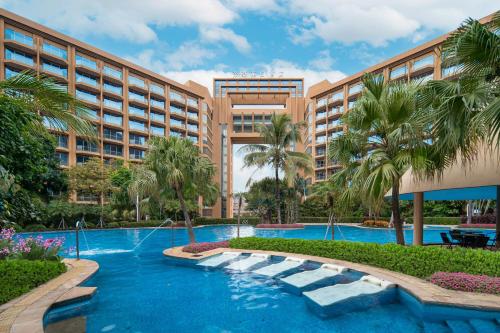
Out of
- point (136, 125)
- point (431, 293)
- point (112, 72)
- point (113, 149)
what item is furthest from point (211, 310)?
point (112, 72)

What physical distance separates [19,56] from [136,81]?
1501 centimetres

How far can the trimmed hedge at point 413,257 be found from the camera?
315 inches

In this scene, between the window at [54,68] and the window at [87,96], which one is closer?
the window at [54,68]

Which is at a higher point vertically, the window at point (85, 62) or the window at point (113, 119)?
the window at point (85, 62)

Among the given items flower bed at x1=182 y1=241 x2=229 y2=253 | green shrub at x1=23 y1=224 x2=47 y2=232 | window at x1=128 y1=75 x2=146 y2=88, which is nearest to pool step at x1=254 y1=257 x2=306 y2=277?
flower bed at x1=182 y1=241 x2=229 y2=253

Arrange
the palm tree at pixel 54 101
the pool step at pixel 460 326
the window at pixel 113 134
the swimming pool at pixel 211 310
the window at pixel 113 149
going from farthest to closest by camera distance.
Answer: the window at pixel 113 149 < the window at pixel 113 134 < the swimming pool at pixel 211 310 < the pool step at pixel 460 326 < the palm tree at pixel 54 101

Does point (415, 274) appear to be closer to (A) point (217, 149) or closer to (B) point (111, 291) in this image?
(B) point (111, 291)

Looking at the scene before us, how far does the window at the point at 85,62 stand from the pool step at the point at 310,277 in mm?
41074

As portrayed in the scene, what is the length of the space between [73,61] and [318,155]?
3871 centimetres

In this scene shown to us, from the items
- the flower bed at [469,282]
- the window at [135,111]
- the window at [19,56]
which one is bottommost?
the flower bed at [469,282]

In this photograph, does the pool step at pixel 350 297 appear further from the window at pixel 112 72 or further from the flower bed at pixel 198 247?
the window at pixel 112 72

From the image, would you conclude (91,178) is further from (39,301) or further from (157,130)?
(39,301)

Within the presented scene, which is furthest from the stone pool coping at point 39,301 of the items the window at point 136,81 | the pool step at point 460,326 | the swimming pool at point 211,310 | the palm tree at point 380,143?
the window at point 136,81

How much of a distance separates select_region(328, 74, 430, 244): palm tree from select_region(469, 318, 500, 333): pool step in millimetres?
3340
